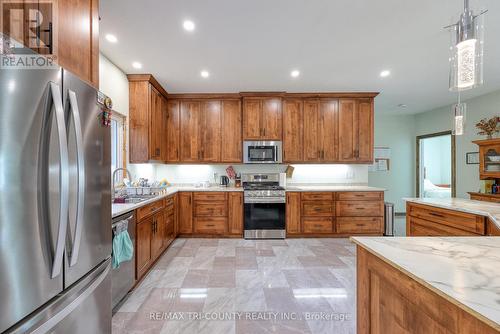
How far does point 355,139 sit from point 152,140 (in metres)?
3.72

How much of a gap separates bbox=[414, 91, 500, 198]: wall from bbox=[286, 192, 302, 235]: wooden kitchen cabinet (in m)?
3.65

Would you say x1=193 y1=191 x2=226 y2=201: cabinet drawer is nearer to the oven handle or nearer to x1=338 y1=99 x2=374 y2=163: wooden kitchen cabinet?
the oven handle

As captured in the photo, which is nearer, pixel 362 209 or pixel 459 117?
pixel 459 117

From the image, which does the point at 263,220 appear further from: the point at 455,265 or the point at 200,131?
the point at 455,265

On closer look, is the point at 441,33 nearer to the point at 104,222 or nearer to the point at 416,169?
the point at 104,222

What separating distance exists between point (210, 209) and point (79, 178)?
3031mm

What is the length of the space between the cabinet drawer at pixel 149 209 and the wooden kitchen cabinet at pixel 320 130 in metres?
2.71

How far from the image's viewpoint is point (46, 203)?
87 cm

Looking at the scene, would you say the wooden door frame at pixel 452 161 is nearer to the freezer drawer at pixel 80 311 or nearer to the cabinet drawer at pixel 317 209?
the cabinet drawer at pixel 317 209

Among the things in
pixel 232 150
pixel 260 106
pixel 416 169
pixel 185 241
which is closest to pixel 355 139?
pixel 260 106

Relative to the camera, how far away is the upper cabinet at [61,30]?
90cm

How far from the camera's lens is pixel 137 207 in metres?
2.31

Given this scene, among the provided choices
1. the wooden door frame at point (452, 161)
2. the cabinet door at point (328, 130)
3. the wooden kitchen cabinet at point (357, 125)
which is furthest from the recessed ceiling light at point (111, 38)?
the wooden door frame at point (452, 161)

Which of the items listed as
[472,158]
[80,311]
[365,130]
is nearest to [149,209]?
[80,311]
